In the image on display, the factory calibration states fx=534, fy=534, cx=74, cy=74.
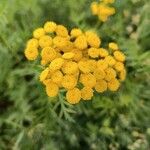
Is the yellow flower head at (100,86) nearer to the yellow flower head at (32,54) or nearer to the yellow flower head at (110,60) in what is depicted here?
the yellow flower head at (110,60)

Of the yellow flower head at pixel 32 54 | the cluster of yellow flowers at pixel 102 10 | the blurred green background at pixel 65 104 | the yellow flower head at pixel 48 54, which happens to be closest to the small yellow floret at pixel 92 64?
the yellow flower head at pixel 48 54

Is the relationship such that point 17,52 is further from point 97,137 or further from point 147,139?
point 147,139

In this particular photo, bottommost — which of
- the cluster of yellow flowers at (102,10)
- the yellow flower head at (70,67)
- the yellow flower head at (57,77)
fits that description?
the yellow flower head at (57,77)

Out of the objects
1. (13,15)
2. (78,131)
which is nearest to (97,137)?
(78,131)

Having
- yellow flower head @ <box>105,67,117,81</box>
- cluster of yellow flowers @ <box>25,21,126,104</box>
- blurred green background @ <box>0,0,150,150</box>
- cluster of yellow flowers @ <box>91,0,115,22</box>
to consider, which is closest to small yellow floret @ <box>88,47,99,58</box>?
cluster of yellow flowers @ <box>25,21,126,104</box>

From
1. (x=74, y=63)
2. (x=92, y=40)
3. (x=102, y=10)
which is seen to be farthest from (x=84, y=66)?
(x=102, y=10)

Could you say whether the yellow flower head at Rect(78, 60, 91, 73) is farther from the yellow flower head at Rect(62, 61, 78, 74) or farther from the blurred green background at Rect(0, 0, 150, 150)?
the blurred green background at Rect(0, 0, 150, 150)
